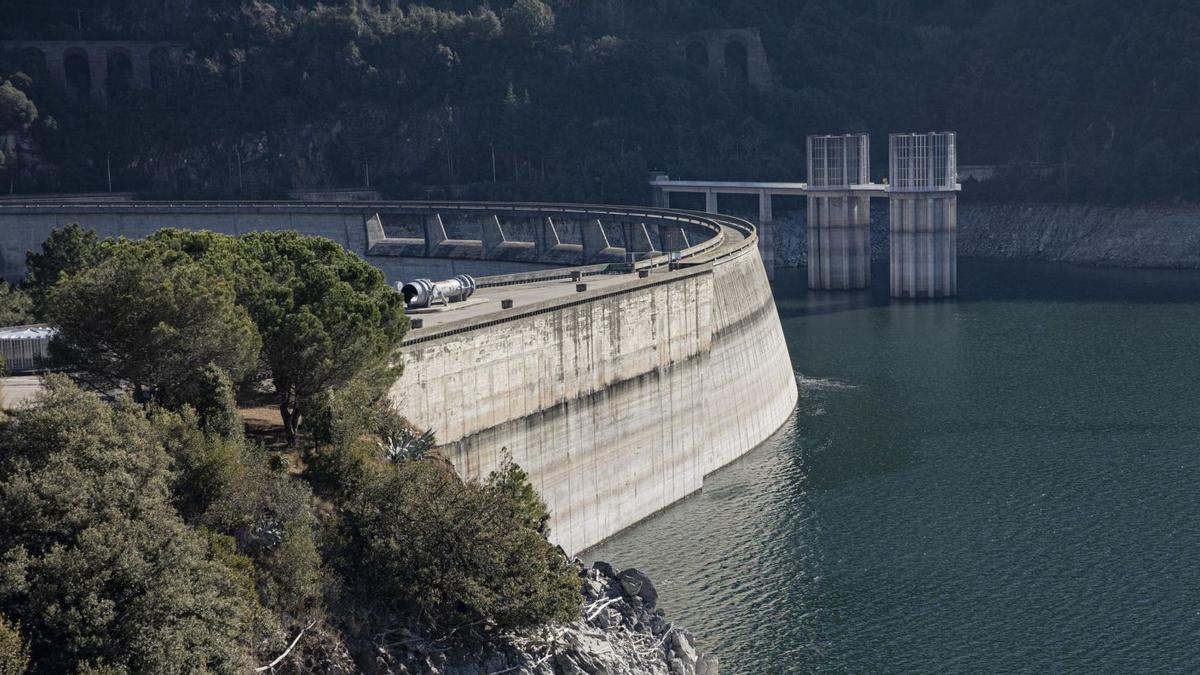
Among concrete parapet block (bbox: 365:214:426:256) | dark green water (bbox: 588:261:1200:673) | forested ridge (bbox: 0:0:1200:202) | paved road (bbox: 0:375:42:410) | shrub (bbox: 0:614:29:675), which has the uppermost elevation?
forested ridge (bbox: 0:0:1200:202)

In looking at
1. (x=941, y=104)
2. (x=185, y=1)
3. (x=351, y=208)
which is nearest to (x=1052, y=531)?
(x=351, y=208)

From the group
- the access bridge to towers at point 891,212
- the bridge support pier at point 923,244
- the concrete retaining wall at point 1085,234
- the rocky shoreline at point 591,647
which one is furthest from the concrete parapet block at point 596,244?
the rocky shoreline at point 591,647

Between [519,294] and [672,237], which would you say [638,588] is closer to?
[519,294]

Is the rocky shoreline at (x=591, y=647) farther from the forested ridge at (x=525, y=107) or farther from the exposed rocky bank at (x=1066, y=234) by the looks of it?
the forested ridge at (x=525, y=107)

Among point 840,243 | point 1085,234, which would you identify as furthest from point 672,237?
point 1085,234

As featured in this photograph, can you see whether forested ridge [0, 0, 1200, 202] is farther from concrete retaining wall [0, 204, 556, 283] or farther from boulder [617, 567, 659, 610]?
boulder [617, 567, 659, 610]

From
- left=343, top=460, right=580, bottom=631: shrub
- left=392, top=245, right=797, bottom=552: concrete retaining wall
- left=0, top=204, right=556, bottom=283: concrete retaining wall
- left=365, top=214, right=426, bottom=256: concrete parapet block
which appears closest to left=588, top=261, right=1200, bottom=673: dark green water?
left=392, top=245, right=797, bottom=552: concrete retaining wall
